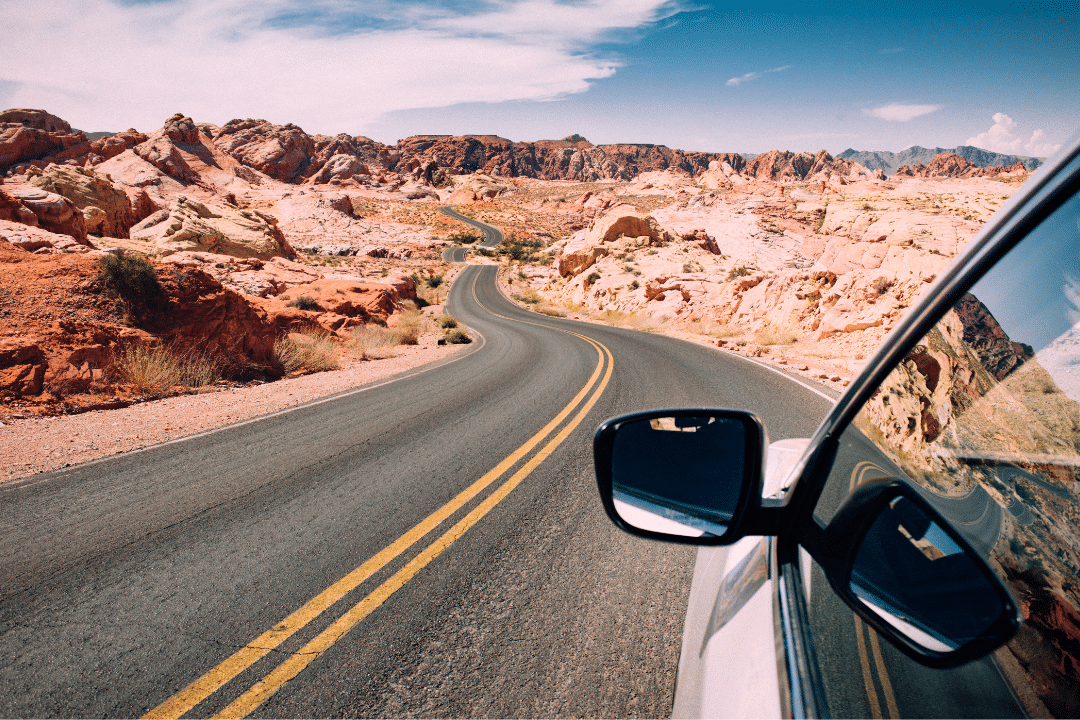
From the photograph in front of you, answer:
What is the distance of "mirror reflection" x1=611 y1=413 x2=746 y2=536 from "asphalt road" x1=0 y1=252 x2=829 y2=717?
3.56 ft

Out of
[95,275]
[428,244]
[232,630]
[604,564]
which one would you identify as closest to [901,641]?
[604,564]

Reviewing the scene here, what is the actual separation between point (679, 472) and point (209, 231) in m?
30.5

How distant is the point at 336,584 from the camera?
8.95 feet

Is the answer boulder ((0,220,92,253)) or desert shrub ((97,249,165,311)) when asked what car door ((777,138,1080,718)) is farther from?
boulder ((0,220,92,253))

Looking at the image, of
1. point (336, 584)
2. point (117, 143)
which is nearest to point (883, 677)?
point (336, 584)

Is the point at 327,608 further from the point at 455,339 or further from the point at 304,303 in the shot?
the point at 304,303

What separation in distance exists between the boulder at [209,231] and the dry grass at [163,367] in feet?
56.3

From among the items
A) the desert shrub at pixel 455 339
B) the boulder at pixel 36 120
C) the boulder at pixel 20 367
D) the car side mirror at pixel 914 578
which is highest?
the boulder at pixel 36 120

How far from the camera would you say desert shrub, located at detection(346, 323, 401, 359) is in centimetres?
1384

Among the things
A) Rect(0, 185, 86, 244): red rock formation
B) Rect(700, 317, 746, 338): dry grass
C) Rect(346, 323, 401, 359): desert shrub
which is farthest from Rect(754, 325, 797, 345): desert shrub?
Rect(0, 185, 86, 244): red rock formation

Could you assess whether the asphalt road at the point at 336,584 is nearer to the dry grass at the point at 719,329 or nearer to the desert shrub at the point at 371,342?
the desert shrub at the point at 371,342

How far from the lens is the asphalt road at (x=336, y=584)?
2.00 m

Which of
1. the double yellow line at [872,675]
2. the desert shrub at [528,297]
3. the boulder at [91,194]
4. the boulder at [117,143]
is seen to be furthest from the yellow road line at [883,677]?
the boulder at [117,143]

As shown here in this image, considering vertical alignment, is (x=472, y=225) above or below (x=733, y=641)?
above
